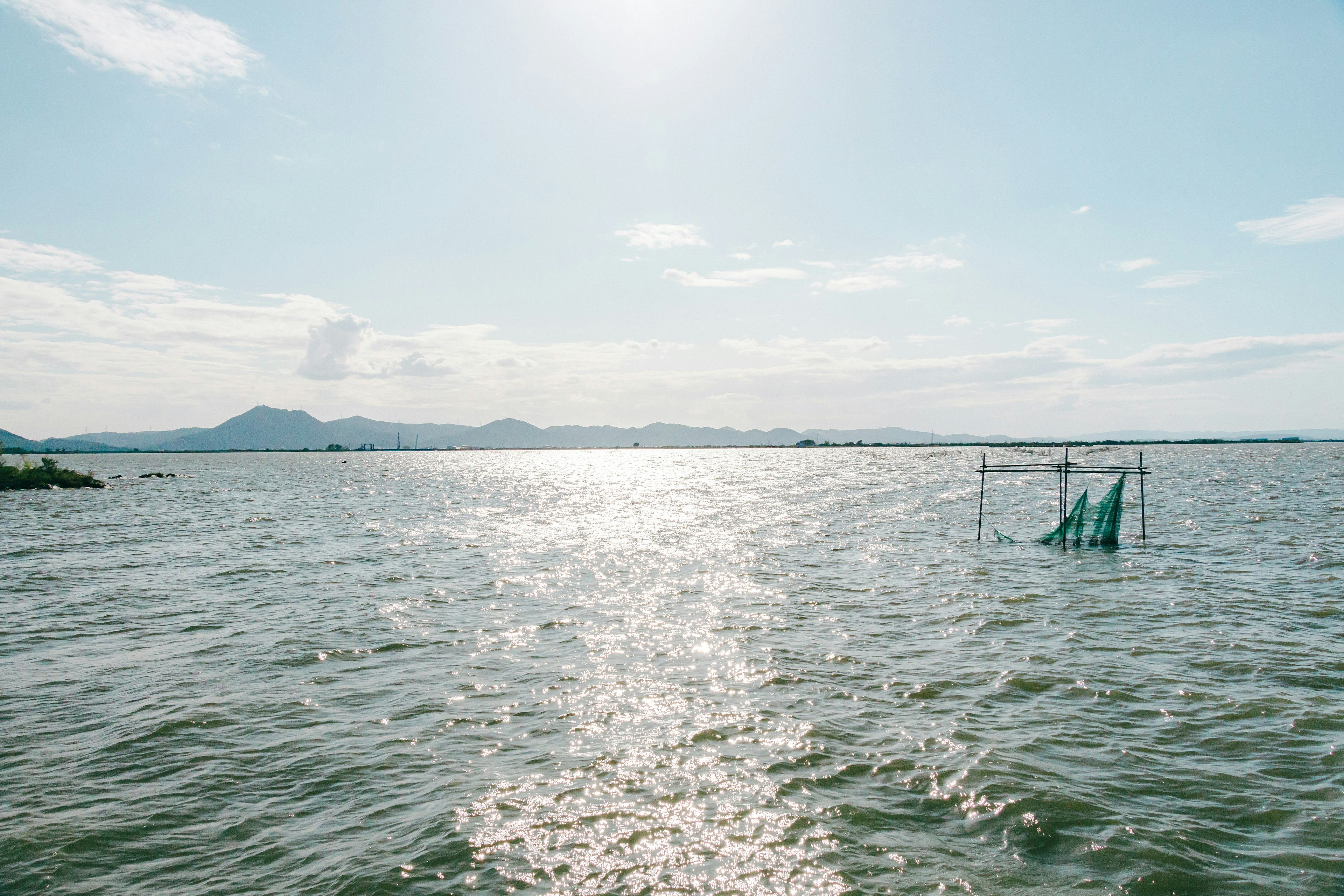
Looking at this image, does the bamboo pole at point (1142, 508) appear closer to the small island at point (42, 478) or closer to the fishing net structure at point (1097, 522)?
the fishing net structure at point (1097, 522)

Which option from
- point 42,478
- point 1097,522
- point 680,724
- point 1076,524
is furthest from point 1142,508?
point 42,478

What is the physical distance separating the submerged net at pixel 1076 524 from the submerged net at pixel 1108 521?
0.60 meters

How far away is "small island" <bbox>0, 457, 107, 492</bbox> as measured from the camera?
2822 inches

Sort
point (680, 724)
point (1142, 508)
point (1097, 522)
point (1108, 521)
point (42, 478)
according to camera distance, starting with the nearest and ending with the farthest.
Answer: point (680, 724)
point (1108, 521)
point (1097, 522)
point (1142, 508)
point (42, 478)

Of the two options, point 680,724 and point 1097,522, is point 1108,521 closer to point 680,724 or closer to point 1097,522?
point 1097,522

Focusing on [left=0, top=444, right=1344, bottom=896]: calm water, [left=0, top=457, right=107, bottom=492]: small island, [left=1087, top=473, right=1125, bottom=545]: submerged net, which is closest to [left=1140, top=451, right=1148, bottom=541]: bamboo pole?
[left=1087, top=473, right=1125, bottom=545]: submerged net

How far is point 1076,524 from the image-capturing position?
31.5 meters

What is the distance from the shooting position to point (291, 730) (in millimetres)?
12094

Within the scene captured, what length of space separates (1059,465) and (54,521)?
64732mm

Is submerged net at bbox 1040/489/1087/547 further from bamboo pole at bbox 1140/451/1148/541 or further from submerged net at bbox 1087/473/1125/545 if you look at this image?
bamboo pole at bbox 1140/451/1148/541

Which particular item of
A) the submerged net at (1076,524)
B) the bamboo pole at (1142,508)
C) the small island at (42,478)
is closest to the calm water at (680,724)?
the submerged net at (1076,524)

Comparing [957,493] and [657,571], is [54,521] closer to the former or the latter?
[657,571]

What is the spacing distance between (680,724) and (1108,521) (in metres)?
28.5

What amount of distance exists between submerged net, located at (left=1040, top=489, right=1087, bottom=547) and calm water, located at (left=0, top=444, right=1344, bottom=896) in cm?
196
